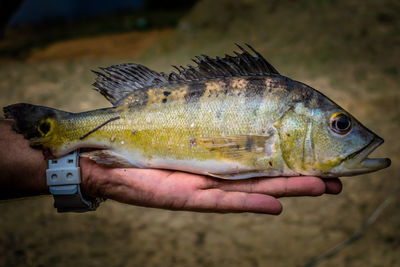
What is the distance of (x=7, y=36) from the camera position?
895 inches

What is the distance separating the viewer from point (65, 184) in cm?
236

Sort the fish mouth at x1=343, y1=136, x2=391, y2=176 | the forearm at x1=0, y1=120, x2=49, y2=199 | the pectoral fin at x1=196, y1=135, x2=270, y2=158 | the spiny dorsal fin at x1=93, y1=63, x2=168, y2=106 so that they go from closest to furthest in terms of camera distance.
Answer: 1. the fish mouth at x1=343, y1=136, x2=391, y2=176
2. the pectoral fin at x1=196, y1=135, x2=270, y2=158
3. the forearm at x1=0, y1=120, x2=49, y2=199
4. the spiny dorsal fin at x1=93, y1=63, x2=168, y2=106

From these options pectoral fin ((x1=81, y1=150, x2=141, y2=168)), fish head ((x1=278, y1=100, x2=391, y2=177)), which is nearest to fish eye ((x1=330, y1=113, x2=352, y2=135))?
fish head ((x1=278, y1=100, x2=391, y2=177))

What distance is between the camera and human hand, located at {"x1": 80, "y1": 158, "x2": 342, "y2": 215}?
2262 millimetres

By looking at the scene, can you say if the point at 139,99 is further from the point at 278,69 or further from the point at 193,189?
the point at 278,69

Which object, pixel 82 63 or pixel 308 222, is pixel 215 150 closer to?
pixel 308 222

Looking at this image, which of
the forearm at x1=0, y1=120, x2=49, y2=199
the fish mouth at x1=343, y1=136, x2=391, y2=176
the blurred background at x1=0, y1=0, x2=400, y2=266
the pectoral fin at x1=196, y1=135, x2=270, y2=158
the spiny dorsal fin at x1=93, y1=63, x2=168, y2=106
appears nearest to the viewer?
the fish mouth at x1=343, y1=136, x2=391, y2=176

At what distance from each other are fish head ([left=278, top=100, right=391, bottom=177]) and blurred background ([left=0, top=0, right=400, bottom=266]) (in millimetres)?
2328

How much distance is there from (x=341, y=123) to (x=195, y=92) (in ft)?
3.28

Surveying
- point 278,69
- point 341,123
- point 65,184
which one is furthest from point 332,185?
point 278,69

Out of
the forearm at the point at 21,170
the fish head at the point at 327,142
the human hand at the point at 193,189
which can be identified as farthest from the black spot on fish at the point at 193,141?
the forearm at the point at 21,170

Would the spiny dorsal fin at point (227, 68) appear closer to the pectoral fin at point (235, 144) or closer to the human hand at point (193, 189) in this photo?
the pectoral fin at point (235, 144)

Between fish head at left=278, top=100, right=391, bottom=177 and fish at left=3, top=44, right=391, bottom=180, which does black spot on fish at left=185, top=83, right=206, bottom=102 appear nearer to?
fish at left=3, top=44, right=391, bottom=180

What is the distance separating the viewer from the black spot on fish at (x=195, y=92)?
2.41 m
